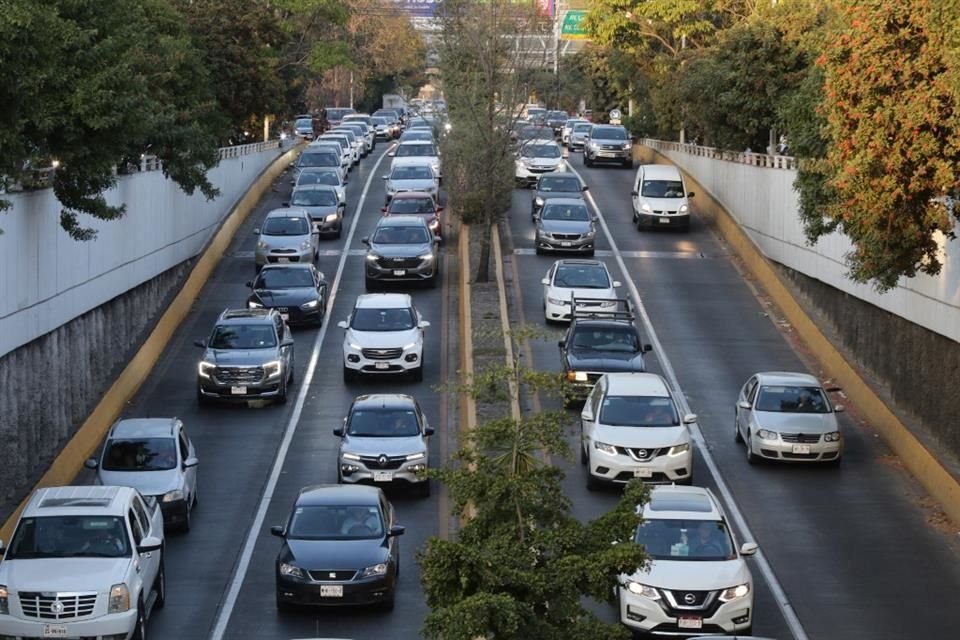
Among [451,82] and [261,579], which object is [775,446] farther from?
[451,82]

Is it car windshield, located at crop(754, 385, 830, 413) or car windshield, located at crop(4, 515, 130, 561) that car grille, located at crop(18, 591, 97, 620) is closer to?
car windshield, located at crop(4, 515, 130, 561)

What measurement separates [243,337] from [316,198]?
1890 centimetres

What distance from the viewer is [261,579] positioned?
22047 mm

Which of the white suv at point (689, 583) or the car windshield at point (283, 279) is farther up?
the car windshield at point (283, 279)

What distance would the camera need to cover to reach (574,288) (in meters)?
37.3

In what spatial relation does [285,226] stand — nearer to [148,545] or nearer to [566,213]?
[566,213]

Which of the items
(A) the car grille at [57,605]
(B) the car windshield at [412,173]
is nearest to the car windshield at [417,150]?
(B) the car windshield at [412,173]

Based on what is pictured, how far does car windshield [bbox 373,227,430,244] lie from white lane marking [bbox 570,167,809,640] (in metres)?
5.58

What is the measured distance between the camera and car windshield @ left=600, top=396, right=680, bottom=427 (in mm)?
26375


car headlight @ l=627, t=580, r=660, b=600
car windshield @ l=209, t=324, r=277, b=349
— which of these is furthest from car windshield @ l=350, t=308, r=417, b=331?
car headlight @ l=627, t=580, r=660, b=600

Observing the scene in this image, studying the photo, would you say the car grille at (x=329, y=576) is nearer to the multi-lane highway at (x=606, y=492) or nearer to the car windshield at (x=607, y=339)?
the multi-lane highway at (x=606, y=492)

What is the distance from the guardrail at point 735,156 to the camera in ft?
147

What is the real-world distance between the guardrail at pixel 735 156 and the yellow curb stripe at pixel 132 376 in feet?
50.1

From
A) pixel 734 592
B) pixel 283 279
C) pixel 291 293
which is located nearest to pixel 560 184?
pixel 283 279
